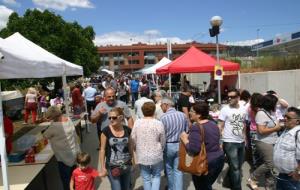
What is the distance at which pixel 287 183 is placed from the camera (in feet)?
14.2

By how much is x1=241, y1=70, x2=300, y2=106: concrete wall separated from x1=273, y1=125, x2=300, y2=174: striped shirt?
24.4 feet

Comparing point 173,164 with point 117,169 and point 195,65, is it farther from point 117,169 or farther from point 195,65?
point 195,65

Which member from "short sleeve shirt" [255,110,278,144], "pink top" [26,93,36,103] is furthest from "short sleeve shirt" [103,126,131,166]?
"pink top" [26,93,36,103]

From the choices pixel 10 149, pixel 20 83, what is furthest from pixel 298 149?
pixel 20 83

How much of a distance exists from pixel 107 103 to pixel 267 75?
28.5 feet

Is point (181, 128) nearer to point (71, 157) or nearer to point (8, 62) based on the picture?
point (71, 157)

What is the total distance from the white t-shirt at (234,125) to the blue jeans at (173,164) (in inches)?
34.7

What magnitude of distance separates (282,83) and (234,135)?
7182 millimetres

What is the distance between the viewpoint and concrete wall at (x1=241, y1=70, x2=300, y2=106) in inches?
446

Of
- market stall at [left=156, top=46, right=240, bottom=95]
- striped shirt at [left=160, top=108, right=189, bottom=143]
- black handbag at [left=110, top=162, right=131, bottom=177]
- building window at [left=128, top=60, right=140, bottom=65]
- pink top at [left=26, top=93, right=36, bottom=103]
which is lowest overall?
black handbag at [left=110, top=162, right=131, bottom=177]

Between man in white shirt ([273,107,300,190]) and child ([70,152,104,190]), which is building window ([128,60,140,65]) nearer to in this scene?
child ([70,152,104,190])

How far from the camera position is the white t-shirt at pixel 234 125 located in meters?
5.73

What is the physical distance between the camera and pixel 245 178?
22.6 feet

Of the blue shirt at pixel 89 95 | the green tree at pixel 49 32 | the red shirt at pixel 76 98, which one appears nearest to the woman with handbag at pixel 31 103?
the blue shirt at pixel 89 95
